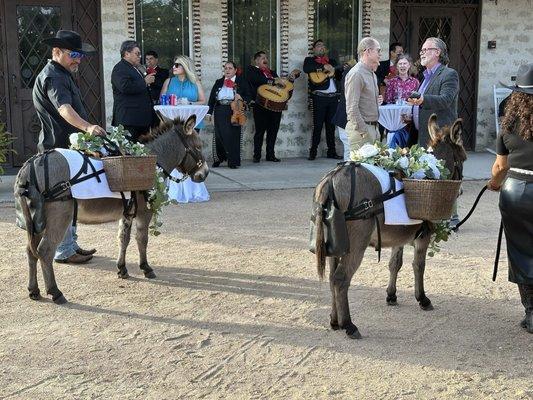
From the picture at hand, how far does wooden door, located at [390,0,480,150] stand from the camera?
46.4 ft

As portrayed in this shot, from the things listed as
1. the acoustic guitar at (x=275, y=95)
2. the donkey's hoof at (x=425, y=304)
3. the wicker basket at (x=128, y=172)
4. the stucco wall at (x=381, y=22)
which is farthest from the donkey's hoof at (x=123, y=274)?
the stucco wall at (x=381, y=22)

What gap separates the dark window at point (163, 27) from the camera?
12.4 meters

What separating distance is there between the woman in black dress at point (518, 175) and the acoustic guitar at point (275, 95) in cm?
789

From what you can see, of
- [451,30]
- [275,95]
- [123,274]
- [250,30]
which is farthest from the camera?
[451,30]

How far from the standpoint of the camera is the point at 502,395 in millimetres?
3936

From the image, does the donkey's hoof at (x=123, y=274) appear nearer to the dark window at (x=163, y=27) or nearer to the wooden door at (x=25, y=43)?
the wooden door at (x=25, y=43)

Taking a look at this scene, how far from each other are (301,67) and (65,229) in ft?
28.2

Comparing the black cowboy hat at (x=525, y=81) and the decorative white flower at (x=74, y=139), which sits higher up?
the black cowboy hat at (x=525, y=81)

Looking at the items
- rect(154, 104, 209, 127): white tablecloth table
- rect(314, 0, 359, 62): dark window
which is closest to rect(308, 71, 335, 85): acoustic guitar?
rect(314, 0, 359, 62): dark window

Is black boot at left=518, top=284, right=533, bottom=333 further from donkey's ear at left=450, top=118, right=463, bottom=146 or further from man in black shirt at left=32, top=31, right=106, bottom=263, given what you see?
man in black shirt at left=32, top=31, right=106, bottom=263

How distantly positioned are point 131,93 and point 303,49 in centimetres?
582

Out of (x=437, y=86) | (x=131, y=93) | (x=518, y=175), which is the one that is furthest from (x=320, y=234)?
(x=131, y=93)

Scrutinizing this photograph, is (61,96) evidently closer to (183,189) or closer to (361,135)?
(361,135)

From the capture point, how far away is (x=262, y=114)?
12.7 m
